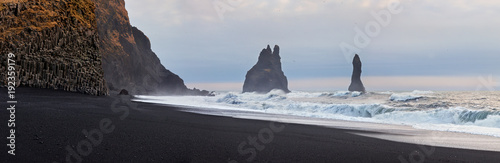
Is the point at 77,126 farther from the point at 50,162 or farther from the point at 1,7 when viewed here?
the point at 1,7

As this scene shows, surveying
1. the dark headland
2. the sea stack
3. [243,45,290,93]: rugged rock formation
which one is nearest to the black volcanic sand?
the dark headland

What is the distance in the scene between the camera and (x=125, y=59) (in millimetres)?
79625

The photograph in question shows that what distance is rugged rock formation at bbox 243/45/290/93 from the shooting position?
135750 millimetres

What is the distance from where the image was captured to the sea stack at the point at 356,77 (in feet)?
311

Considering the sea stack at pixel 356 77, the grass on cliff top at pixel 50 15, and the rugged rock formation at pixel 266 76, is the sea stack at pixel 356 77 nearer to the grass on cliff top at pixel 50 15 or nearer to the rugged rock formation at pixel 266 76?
the rugged rock formation at pixel 266 76

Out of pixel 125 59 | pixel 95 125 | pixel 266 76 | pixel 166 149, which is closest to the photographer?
pixel 166 149

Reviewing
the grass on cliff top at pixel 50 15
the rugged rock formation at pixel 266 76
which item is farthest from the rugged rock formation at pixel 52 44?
the rugged rock formation at pixel 266 76

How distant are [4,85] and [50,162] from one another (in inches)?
589

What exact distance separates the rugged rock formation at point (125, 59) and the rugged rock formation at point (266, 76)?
40.0 metres

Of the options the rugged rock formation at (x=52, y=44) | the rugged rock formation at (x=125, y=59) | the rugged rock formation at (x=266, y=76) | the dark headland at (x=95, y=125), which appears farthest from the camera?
the rugged rock formation at (x=266, y=76)

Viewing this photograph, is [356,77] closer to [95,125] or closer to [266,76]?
[266,76]

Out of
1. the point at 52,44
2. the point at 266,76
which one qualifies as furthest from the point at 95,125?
the point at 266,76

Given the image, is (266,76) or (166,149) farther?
(266,76)

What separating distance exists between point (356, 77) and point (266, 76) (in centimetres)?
4860
